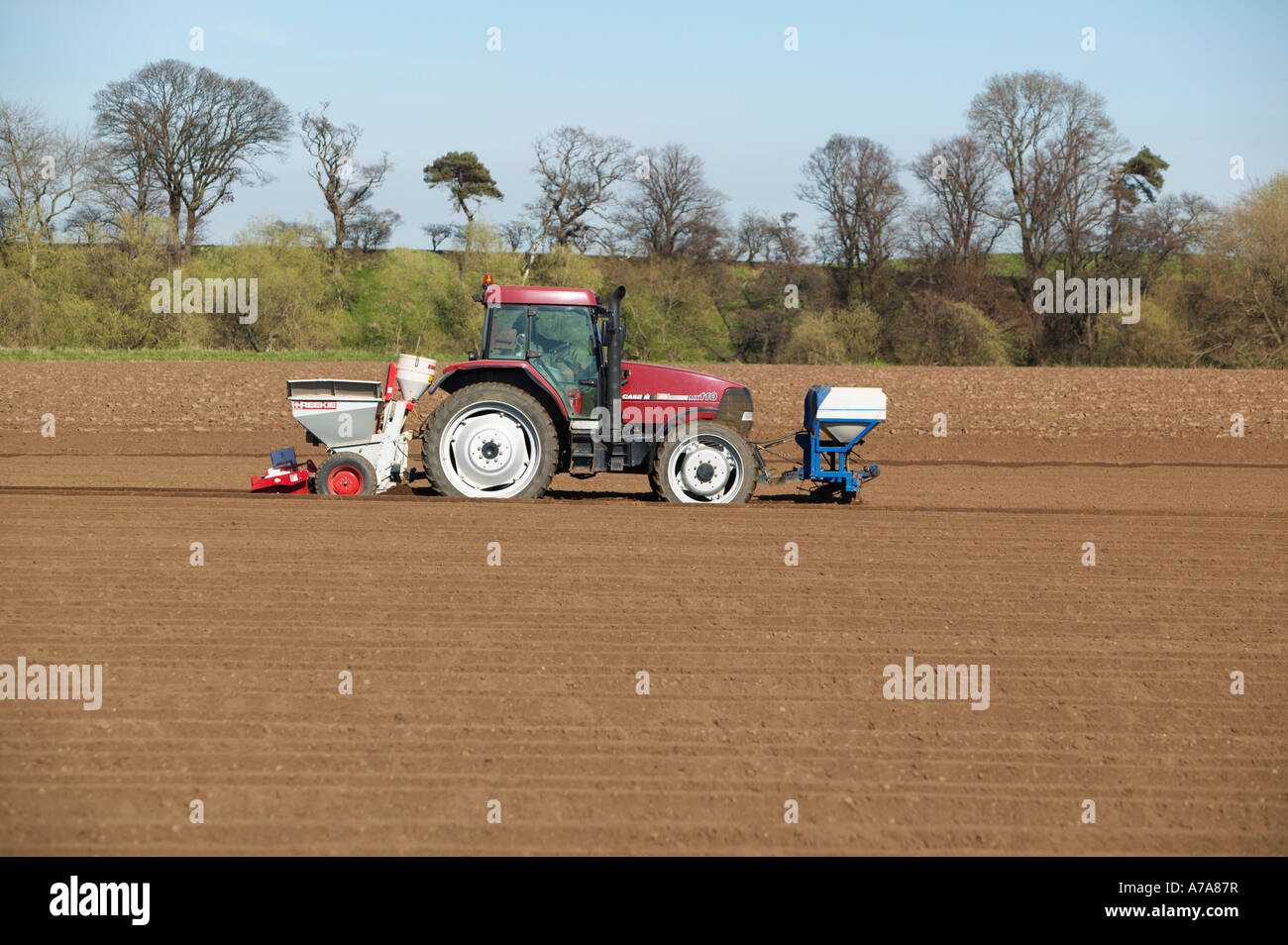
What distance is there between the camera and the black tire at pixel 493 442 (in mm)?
10188

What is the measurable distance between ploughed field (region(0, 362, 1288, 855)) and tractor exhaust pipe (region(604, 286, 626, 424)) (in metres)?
1.13

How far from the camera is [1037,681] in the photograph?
582 cm

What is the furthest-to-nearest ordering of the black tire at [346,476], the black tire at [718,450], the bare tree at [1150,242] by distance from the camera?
the bare tree at [1150,242]
the black tire at [346,476]
the black tire at [718,450]

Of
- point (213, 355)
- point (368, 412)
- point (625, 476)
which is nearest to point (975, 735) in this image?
point (368, 412)

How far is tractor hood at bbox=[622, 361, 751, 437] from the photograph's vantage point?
10.5 meters

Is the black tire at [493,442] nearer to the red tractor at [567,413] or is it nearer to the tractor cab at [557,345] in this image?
the red tractor at [567,413]

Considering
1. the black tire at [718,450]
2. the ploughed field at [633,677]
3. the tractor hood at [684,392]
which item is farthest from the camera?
the tractor hood at [684,392]

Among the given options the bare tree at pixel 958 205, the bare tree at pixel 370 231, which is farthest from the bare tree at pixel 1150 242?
the bare tree at pixel 370 231

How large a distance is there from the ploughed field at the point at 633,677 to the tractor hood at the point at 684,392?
43.6 inches

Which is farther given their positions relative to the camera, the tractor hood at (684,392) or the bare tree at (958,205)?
the bare tree at (958,205)

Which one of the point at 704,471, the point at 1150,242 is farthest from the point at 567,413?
the point at 1150,242

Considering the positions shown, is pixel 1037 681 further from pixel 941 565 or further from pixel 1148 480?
pixel 1148 480

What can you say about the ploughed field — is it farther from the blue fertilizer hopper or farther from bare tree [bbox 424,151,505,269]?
bare tree [bbox 424,151,505,269]

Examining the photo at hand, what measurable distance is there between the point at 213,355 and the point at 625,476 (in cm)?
2170
